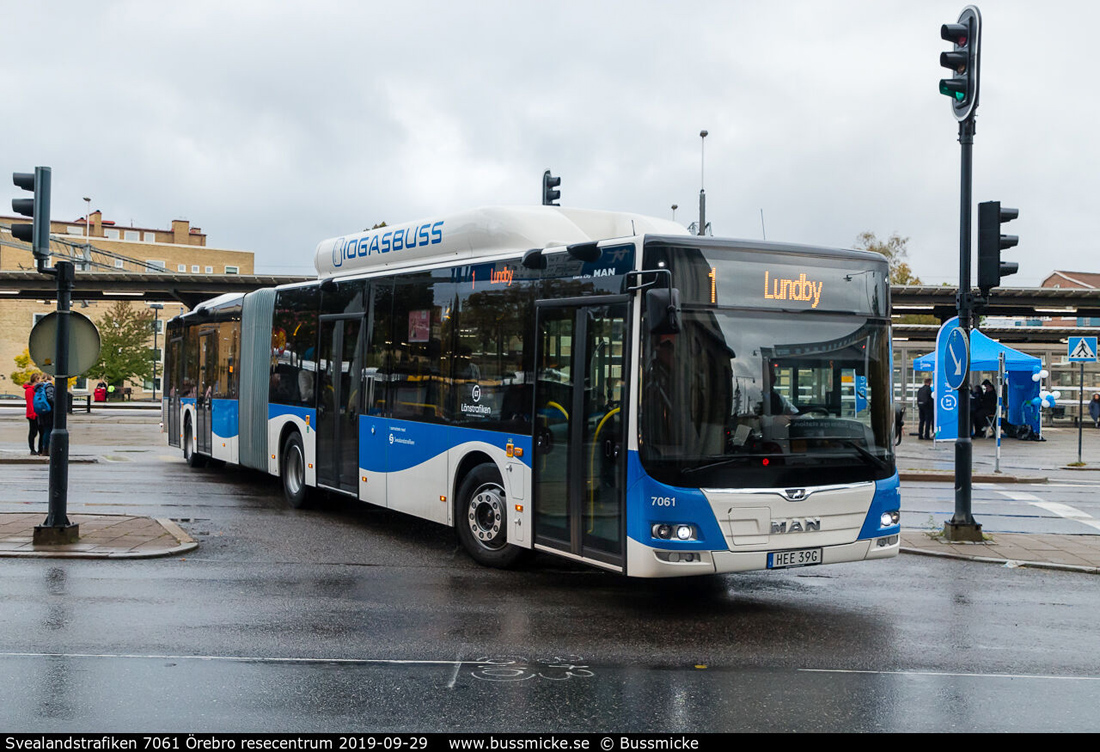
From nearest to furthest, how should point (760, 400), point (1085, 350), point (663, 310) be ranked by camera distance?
point (663, 310) < point (760, 400) < point (1085, 350)

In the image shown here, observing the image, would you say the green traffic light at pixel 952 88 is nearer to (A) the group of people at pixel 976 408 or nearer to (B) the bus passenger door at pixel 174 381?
(B) the bus passenger door at pixel 174 381

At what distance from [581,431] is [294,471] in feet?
22.4

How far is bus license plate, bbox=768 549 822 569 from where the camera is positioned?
791 centimetres

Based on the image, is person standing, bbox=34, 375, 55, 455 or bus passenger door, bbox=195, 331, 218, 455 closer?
bus passenger door, bbox=195, 331, 218, 455

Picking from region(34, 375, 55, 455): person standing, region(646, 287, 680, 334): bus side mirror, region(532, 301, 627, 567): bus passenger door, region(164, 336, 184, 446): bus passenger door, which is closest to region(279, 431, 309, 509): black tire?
region(532, 301, 627, 567): bus passenger door

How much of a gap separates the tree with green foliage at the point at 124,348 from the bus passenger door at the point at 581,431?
61045mm

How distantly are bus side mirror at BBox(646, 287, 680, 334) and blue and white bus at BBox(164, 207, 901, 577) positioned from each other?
0.01 metres

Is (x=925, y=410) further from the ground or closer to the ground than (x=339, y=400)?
closer to the ground

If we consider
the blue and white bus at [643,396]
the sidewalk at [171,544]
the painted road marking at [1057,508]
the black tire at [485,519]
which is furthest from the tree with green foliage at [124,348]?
the black tire at [485,519]

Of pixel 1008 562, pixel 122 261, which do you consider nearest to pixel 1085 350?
pixel 1008 562

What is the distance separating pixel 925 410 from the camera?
3544 cm

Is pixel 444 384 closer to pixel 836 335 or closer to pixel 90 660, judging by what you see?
pixel 836 335

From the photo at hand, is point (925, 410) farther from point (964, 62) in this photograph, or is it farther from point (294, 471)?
point (294, 471)

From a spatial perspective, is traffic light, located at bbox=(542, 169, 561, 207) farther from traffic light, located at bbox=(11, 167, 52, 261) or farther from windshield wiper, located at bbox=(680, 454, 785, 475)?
windshield wiper, located at bbox=(680, 454, 785, 475)
